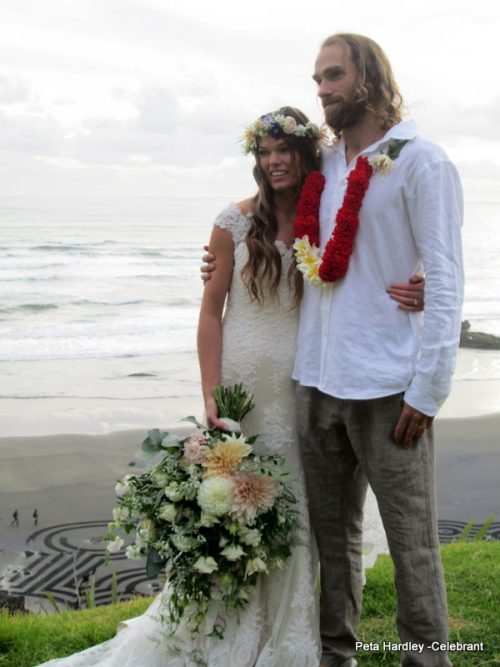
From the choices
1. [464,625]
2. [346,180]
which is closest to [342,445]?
[346,180]

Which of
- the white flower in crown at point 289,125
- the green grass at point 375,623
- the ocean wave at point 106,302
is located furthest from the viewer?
the ocean wave at point 106,302

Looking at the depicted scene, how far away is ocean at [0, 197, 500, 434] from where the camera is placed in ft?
40.0

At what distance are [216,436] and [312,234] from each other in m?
0.84

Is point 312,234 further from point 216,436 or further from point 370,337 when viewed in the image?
point 216,436

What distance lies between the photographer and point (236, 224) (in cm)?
339

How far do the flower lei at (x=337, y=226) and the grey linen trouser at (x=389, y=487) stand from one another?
0.48 meters

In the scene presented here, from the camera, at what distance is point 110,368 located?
13773mm

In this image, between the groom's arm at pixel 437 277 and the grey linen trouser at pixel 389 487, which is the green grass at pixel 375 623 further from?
the groom's arm at pixel 437 277

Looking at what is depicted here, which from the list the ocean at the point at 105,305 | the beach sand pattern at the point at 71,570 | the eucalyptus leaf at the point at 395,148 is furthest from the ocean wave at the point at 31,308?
the eucalyptus leaf at the point at 395,148

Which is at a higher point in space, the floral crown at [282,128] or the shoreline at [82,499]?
the floral crown at [282,128]

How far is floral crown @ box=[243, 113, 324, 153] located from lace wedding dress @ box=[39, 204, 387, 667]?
332 millimetres

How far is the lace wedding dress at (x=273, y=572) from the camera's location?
3.40 m

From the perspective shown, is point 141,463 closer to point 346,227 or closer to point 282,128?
point 346,227

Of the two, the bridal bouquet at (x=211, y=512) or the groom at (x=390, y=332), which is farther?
the bridal bouquet at (x=211, y=512)
